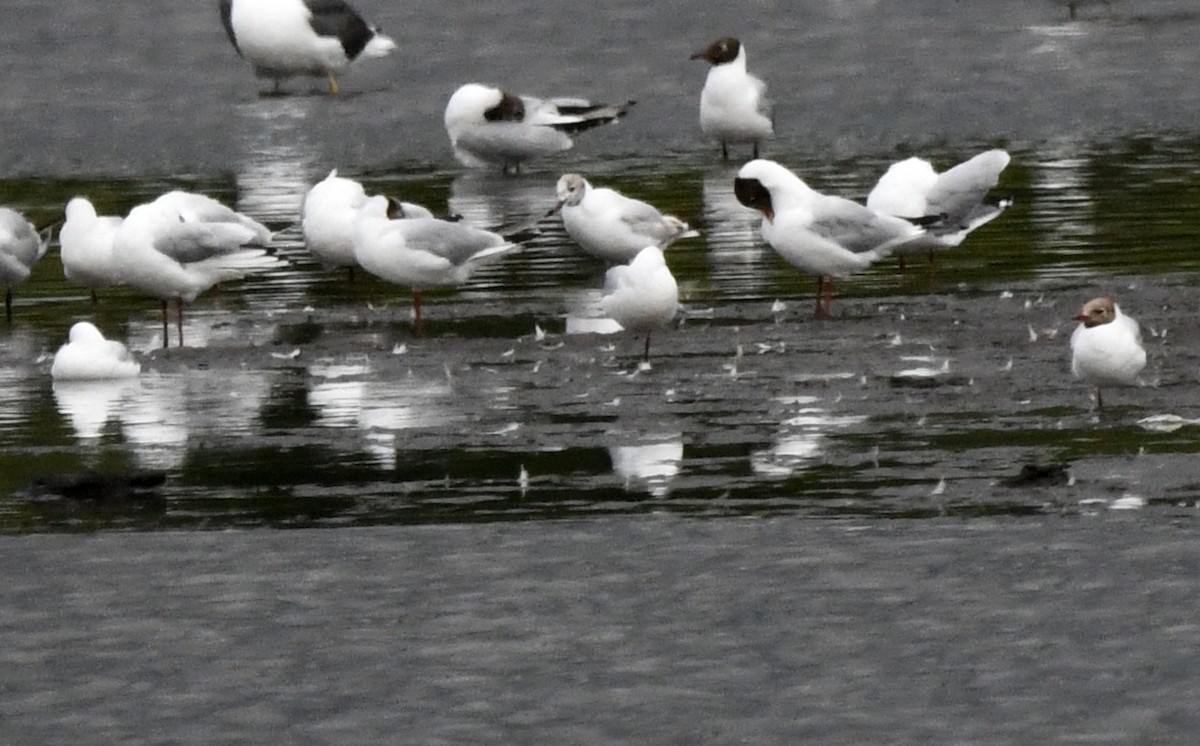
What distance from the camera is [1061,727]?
26.6 ft

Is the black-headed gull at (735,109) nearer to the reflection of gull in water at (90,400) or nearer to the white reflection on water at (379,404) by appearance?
the white reflection on water at (379,404)

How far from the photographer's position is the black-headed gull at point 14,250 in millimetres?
16750

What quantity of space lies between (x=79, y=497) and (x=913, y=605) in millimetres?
3819

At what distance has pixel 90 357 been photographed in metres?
14.0

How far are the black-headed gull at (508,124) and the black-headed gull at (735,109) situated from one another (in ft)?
3.25

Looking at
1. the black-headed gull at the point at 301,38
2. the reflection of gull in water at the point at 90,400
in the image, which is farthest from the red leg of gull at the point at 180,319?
the black-headed gull at the point at 301,38

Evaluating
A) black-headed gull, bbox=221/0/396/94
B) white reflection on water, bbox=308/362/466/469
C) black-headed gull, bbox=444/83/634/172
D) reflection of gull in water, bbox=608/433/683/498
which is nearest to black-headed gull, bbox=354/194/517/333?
white reflection on water, bbox=308/362/466/469

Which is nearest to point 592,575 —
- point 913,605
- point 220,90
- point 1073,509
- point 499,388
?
point 913,605

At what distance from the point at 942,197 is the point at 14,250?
5701 millimetres

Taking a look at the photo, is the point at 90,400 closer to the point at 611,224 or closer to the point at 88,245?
the point at 88,245

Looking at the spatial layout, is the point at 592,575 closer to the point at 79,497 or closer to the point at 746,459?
the point at 746,459

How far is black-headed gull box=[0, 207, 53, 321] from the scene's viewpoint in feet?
55.0

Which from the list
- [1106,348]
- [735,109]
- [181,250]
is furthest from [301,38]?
[1106,348]

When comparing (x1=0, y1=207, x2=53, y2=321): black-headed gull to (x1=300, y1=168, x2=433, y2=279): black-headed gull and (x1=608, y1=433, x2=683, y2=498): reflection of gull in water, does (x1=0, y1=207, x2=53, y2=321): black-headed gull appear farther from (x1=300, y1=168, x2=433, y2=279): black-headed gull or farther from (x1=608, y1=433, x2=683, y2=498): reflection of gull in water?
(x1=608, y1=433, x2=683, y2=498): reflection of gull in water
